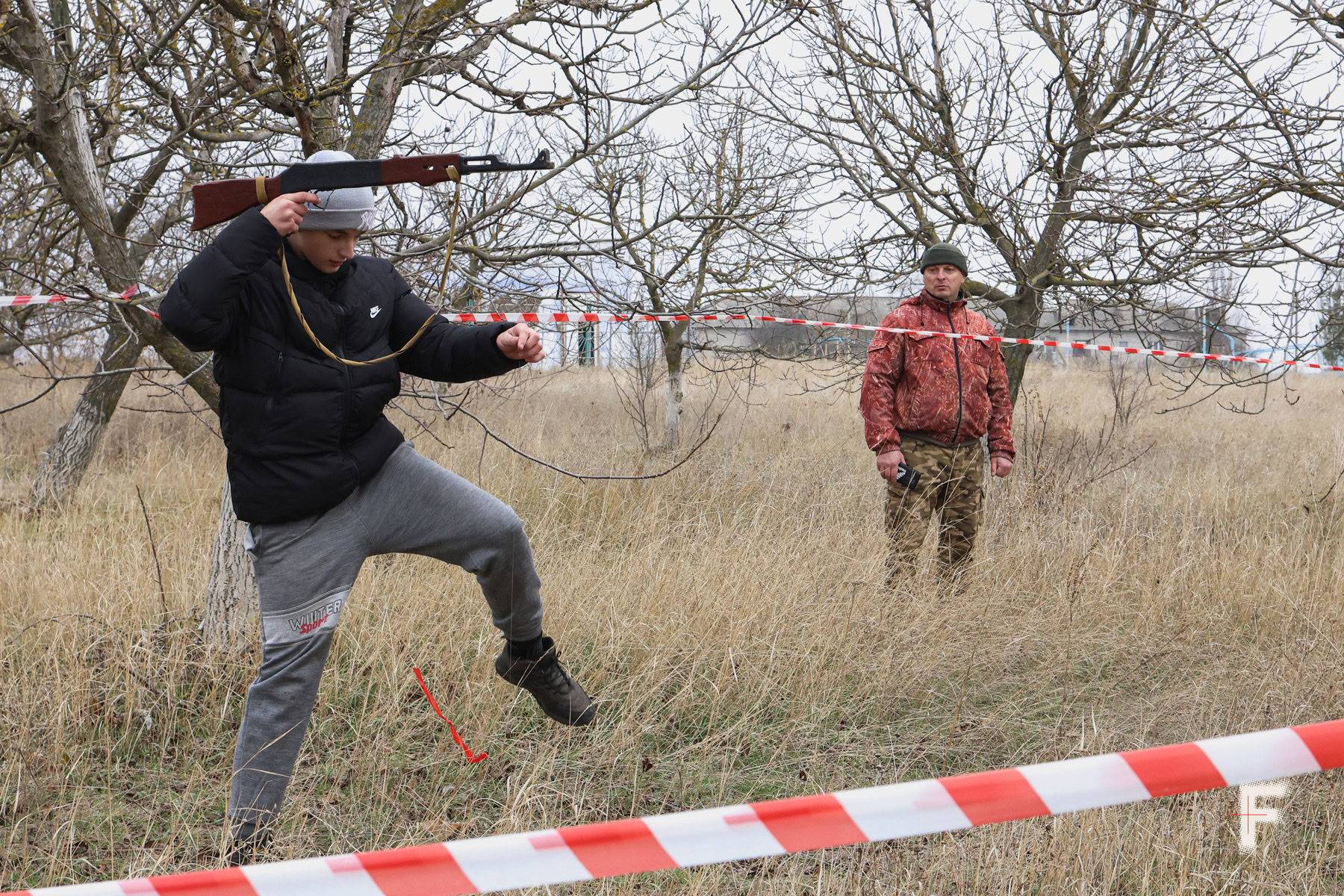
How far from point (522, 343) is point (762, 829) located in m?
1.56

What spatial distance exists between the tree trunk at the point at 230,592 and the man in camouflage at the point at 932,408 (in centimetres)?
280

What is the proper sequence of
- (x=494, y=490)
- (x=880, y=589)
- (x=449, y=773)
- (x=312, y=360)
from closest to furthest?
(x=312, y=360) → (x=449, y=773) → (x=880, y=589) → (x=494, y=490)

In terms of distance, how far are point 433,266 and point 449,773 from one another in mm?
2590

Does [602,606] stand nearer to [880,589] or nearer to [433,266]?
[880,589]

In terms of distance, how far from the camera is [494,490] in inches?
265

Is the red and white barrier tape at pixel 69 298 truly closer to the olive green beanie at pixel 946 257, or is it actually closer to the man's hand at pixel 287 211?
the man's hand at pixel 287 211

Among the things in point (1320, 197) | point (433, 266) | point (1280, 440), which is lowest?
point (1280, 440)

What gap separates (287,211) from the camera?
2406 mm

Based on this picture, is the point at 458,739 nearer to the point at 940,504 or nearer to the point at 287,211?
the point at 287,211

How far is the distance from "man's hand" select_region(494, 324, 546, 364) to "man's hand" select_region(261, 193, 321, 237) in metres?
0.59

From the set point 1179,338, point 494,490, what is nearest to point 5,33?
point 494,490

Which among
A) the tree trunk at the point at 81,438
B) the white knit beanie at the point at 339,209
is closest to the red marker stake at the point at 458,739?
the white knit beanie at the point at 339,209
